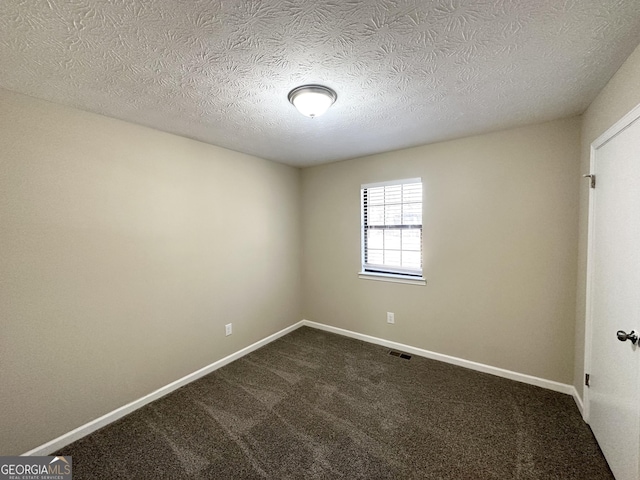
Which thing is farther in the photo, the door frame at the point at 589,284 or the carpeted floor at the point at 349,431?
the door frame at the point at 589,284

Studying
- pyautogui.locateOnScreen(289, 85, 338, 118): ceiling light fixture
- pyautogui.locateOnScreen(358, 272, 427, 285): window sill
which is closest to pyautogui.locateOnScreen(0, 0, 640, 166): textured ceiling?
pyautogui.locateOnScreen(289, 85, 338, 118): ceiling light fixture

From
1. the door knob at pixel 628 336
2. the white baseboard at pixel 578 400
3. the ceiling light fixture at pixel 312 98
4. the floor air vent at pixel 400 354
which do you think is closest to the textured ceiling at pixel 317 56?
the ceiling light fixture at pixel 312 98

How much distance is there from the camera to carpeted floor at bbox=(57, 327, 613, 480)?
1.60 meters

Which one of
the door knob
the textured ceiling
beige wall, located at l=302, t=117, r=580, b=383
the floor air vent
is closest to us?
the textured ceiling

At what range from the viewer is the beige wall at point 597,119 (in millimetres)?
1363

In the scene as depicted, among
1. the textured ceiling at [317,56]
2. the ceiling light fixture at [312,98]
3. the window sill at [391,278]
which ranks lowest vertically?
the window sill at [391,278]

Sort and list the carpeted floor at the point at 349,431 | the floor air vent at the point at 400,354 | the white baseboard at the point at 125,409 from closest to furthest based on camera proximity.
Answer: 1. the carpeted floor at the point at 349,431
2. the white baseboard at the point at 125,409
3. the floor air vent at the point at 400,354

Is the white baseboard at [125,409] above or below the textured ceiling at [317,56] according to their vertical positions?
below

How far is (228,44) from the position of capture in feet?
4.13

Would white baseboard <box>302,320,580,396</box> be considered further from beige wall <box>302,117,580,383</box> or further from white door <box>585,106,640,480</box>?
white door <box>585,106,640,480</box>

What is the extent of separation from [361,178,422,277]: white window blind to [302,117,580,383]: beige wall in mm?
119

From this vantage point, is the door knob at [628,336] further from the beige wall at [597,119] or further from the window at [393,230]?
the window at [393,230]

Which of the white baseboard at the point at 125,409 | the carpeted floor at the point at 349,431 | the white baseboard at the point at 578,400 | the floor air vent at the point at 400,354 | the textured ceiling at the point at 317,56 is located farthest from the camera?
the floor air vent at the point at 400,354

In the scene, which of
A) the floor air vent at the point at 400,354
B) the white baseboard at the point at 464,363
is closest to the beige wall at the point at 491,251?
the white baseboard at the point at 464,363
